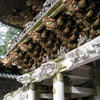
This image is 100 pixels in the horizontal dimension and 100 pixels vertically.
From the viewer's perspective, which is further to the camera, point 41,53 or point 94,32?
point 41,53

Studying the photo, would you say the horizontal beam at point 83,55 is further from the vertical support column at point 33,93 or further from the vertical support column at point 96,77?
the vertical support column at point 33,93

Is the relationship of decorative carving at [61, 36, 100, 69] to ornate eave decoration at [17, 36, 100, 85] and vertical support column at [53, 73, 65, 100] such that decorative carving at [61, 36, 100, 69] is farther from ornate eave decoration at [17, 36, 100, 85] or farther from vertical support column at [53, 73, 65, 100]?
vertical support column at [53, 73, 65, 100]

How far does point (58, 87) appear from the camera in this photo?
3.15m

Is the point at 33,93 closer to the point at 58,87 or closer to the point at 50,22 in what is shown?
Result: the point at 58,87

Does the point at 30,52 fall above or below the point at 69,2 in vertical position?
below

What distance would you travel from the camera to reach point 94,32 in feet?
9.38

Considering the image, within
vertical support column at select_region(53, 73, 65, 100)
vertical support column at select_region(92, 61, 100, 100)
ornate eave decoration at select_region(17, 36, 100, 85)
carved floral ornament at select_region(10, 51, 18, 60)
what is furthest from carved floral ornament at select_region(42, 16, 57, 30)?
carved floral ornament at select_region(10, 51, 18, 60)

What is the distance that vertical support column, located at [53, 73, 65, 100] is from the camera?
309cm

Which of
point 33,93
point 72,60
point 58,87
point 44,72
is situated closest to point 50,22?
point 72,60

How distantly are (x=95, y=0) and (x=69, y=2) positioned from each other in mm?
400

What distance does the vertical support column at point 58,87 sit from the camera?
10.1 feet

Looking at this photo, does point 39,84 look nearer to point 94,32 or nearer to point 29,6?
point 94,32

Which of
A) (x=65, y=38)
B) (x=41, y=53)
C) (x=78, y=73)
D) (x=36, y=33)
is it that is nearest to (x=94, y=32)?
(x=65, y=38)

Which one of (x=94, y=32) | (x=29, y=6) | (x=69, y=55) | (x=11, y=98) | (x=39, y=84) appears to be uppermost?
(x=29, y=6)
